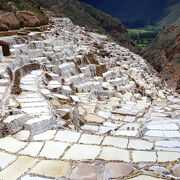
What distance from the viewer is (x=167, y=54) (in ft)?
228

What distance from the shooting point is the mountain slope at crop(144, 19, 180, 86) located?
58.7 metres

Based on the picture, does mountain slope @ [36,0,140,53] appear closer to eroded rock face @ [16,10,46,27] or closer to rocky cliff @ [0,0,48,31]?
rocky cliff @ [0,0,48,31]

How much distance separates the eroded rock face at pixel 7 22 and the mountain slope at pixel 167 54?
1670 inches

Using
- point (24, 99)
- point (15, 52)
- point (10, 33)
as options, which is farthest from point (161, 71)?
point (24, 99)

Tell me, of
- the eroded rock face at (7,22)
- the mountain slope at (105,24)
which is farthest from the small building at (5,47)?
the mountain slope at (105,24)

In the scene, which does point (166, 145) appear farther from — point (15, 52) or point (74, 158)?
point (15, 52)

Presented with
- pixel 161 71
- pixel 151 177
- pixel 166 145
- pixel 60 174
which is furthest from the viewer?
pixel 161 71

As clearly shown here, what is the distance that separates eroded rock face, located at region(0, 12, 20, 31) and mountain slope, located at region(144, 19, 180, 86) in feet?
139

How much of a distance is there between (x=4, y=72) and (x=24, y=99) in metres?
2.75

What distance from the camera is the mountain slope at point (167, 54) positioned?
2312 inches

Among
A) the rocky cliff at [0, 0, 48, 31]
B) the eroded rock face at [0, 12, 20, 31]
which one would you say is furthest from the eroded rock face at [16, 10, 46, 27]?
the eroded rock face at [0, 12, 20, 31]

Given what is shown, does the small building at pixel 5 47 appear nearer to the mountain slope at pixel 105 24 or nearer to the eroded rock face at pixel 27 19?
the eroded rock face at pixel 27 19

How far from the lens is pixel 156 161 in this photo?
13.6ft

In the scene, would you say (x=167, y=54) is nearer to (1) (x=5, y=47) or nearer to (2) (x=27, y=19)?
(2) (x=27, y=19)
